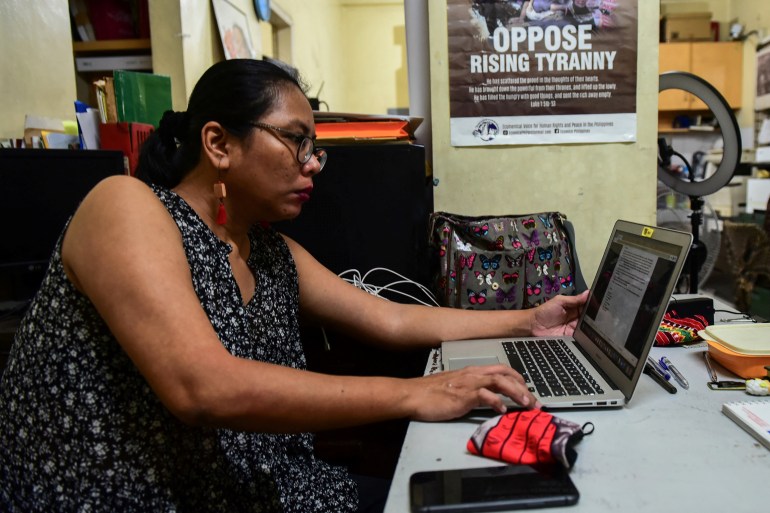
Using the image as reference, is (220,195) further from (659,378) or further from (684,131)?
(684,131)

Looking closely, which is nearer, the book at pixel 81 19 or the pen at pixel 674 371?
the pen at pixel 674 371

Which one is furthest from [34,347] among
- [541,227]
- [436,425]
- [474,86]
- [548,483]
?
[474,86]

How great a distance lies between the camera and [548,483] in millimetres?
655

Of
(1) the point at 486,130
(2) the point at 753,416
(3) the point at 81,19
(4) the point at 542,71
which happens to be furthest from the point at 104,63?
(2) the point at 753,416

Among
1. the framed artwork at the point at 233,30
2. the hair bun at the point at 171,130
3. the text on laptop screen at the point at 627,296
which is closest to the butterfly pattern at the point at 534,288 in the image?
the text on laptop screen at the point at 627,296

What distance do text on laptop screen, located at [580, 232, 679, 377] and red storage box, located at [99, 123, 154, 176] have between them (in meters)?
1.51

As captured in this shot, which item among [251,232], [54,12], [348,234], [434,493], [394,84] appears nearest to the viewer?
[434,493]

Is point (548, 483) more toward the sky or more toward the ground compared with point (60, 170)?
more toward the ground

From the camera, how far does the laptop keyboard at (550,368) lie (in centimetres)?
92

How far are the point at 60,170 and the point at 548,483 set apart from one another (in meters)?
1.65

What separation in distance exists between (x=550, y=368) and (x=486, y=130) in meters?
0.94

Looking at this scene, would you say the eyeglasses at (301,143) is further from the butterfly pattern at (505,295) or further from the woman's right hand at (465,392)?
the butterfly pattern at (505,295)

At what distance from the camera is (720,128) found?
5.50 ft

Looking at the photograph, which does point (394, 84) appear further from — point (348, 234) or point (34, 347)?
point (34, 347)
